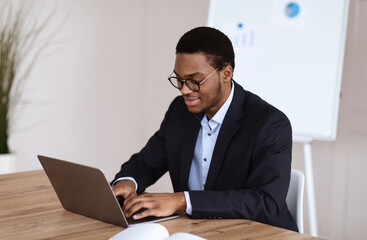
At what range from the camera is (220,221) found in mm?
1646

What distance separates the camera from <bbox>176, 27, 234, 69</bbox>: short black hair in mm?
1950

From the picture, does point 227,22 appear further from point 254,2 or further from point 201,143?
point 201,143

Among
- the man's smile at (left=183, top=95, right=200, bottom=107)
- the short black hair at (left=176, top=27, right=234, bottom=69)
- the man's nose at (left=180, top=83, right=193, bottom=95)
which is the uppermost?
the short black hair at (left=176, top=27, right=234, bottom=69)

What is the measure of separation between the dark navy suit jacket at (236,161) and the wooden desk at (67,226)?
87 millimetres

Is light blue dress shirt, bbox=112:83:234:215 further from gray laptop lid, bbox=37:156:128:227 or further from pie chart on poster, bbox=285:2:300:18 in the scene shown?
pie chart on poster, bbox=285:2:300:18

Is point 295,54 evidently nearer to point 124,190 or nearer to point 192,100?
point 192,100

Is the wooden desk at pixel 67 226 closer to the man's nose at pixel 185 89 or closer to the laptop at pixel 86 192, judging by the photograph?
the laptop at pixel 86 192

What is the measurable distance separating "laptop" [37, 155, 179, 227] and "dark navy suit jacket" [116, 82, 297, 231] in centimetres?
21

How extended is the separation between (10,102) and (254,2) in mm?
1908

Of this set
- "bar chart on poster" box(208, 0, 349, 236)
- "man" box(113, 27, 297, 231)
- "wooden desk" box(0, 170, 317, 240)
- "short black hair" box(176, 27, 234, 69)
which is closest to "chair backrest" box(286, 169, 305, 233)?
"man" box(113, 27, 297, 231)

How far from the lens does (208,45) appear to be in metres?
1.96

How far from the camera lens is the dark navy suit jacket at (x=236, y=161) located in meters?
1.72

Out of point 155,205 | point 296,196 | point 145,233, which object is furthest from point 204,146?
point 145,233

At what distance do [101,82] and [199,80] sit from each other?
303cm
